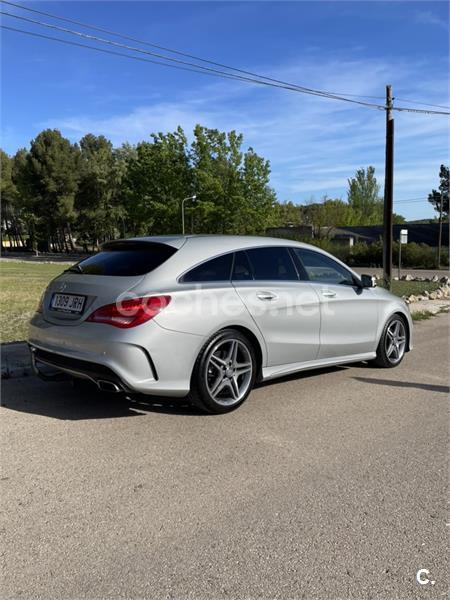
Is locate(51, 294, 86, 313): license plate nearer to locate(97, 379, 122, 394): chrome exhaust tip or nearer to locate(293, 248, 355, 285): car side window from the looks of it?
locate(97, 379, 122, 394): chrome exhaust tip

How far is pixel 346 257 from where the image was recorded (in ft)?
133

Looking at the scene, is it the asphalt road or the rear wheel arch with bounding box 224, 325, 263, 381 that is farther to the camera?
the rear wheel arch with bounding box 224, 325, 263, 381

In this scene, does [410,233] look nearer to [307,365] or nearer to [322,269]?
[322,269]

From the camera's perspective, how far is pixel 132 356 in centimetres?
438

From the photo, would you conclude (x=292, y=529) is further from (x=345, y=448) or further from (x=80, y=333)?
(x=80, y=333)

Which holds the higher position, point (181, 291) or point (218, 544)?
point (181, 291)

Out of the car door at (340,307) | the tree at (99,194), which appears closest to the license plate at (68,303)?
the car door at (340,307)

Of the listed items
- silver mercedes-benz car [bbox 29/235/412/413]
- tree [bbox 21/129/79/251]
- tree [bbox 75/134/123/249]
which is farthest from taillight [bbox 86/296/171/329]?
tree [bbox 21/129/79/251]

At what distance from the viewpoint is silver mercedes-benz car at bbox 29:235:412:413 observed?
175 inches

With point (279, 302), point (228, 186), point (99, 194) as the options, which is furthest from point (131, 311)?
point (99, 194)

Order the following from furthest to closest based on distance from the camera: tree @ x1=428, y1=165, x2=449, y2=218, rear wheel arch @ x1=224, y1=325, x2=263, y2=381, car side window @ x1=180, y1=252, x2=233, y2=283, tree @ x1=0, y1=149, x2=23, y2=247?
tree @ x1=0, y1=149, x2=23, y2=247, tree @ x1=428, y1=165, x2=449, y2=218, rear wheel arch @ x1=224, y1=325, x2=263, y2=381, car side window @ x1=180, y1=252, x2=233, y2=283

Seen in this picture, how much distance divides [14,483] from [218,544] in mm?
1488

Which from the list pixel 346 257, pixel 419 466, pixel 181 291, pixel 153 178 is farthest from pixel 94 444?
pixel 153 178

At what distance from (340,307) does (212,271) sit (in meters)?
1.75
